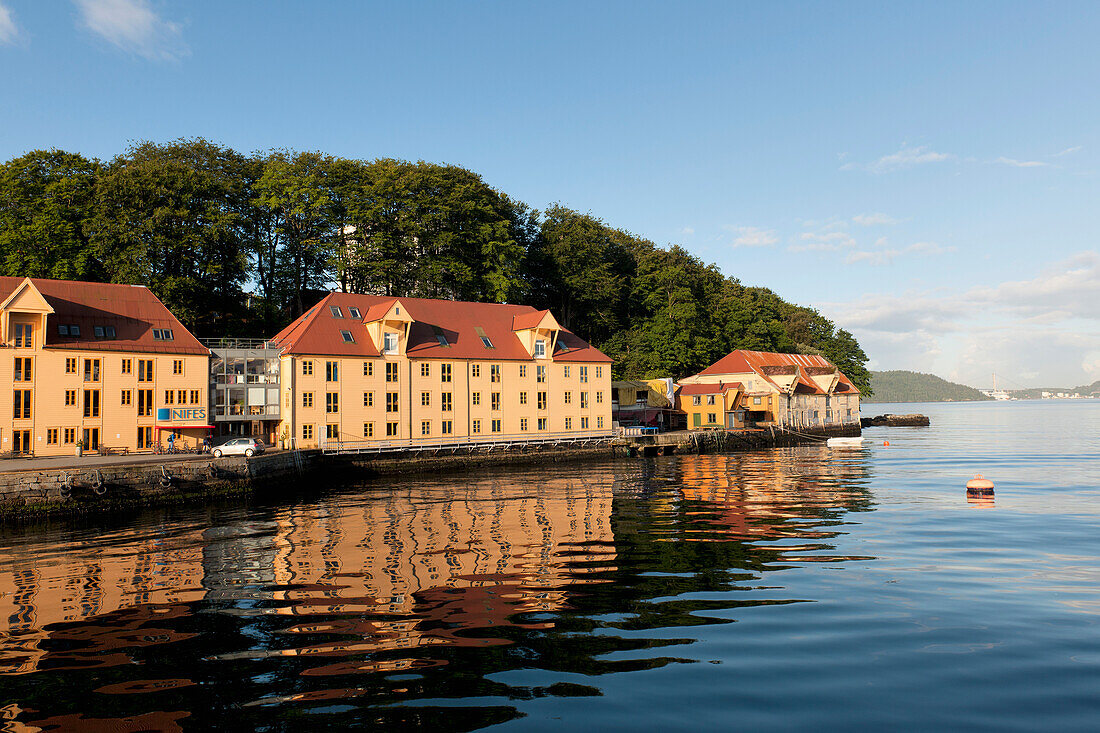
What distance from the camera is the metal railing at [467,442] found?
54531mm

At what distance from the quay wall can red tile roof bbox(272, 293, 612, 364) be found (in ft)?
33.1

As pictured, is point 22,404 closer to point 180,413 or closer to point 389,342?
point 180,413

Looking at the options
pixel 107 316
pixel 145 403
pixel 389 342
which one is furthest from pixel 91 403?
pixel 389 342

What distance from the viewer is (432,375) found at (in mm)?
61156

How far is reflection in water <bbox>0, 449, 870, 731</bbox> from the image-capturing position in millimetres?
11156

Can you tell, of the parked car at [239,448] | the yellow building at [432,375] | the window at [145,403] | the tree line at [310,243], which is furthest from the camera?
the tree line at [310,243]

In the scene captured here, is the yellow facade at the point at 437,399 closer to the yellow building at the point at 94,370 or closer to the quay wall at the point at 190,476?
the quay wall at the point at 190,476

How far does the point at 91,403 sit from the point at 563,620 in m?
47.9

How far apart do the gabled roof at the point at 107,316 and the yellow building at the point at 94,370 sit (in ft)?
0.23

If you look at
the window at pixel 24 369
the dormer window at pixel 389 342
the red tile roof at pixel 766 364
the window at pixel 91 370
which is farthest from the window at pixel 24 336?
the red tile roof at pixel 766 364

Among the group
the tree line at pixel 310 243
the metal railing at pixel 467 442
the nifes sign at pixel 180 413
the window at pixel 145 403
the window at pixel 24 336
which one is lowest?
the metal railing at pixel 467 442

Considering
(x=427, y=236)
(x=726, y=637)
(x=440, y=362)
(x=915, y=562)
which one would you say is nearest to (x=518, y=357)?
(x=440, y=362)

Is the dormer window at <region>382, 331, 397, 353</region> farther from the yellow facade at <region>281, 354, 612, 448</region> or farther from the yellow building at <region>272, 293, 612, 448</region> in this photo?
the yellow facade at <region>281, 354, 612, 448</region>

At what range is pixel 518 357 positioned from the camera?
6694cm
